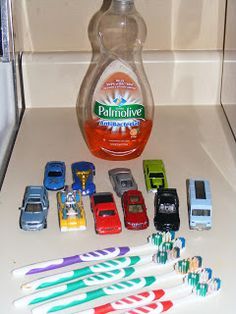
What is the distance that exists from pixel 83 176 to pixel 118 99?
4.9 inches

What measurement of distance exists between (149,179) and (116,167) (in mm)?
79

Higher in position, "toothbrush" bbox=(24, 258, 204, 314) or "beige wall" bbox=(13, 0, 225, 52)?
"beige wall" bbox=(13, 0, 225, 52)

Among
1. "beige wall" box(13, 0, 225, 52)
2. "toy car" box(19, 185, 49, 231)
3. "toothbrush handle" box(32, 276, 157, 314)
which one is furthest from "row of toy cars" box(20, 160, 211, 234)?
"beige wall" box(13, 0, 225, 52)

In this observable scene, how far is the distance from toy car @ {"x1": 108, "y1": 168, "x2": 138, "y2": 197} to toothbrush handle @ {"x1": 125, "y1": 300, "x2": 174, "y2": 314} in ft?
0.75

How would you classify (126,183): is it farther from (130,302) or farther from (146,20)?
(146,20)

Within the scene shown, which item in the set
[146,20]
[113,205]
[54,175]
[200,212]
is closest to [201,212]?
[200,212]

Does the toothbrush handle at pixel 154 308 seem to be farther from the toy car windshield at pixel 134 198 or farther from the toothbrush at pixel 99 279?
the toy car windshield at pixel 134 198

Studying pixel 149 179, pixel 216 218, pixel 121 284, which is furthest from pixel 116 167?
pixel 121 284

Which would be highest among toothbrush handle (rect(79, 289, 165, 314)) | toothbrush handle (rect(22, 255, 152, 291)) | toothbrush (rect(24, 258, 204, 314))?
toothbrush handle (rect(22, 255, 152, 291))

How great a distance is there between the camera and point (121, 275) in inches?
27.0

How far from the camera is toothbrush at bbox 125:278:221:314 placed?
2.08ft

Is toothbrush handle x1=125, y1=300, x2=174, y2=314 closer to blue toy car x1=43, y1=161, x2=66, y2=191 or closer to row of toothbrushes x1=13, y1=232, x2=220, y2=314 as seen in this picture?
row of toothbrushes x1=13, y1=232, x2=220, y2=314

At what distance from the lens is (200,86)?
1130 mm

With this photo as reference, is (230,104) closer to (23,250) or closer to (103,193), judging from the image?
(103,193)
